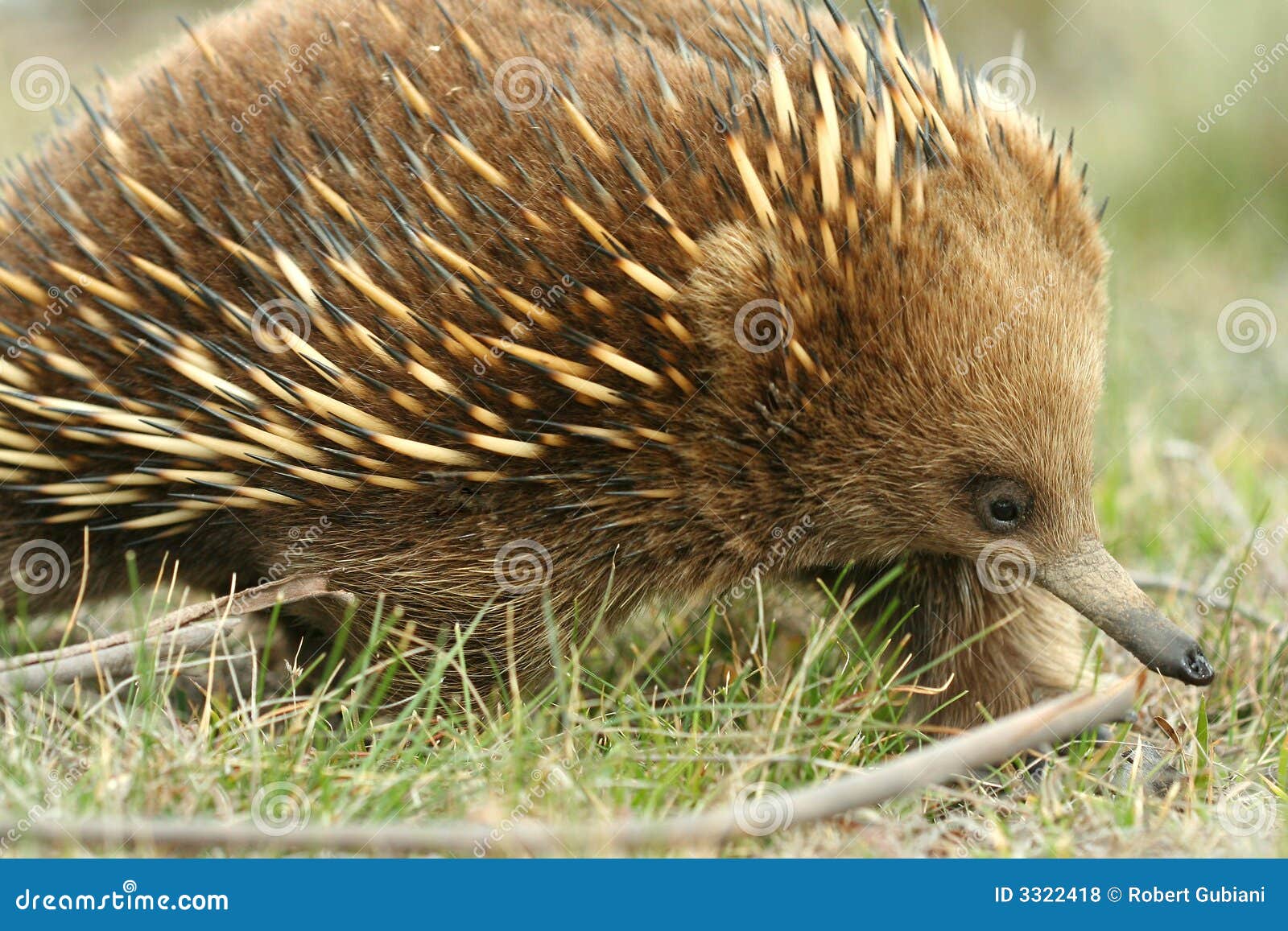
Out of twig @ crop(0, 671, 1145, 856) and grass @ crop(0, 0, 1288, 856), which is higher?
grass @ crop(0, 0, 1288, 856)

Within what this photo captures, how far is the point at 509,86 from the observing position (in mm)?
2994

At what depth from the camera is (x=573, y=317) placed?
9.53 feet

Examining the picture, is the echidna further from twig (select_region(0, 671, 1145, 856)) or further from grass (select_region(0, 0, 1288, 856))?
twig (select_region(0, 671, 1145, 856))

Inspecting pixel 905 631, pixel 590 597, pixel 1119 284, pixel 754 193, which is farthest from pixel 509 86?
pixel 1119 284

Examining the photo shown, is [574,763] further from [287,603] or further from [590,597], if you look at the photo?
[287,603]

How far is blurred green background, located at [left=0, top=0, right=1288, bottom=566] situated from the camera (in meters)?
5.03

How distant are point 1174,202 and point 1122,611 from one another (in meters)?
5.92

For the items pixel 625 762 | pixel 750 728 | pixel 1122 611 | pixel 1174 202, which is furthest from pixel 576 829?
pixel 1174 202

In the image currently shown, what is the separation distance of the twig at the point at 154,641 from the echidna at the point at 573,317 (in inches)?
2.9

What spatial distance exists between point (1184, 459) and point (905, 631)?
6.60ft

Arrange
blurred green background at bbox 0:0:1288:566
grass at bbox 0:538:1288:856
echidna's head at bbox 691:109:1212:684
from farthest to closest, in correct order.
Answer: blurred green background at bbox 0:0:1288:566 < echidna's head at bbox 691:109:1212:684 < grass at bbox 0:538:1288:856

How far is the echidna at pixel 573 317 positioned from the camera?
290cm

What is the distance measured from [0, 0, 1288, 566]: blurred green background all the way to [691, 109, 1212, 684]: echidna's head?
833mm

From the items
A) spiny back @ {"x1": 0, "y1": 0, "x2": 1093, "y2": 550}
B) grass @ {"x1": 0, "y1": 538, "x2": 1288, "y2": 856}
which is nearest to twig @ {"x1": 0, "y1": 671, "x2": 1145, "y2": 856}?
grass @ {"x1": 0, "y1": 538, "x2": 1288, "y2": 856}
